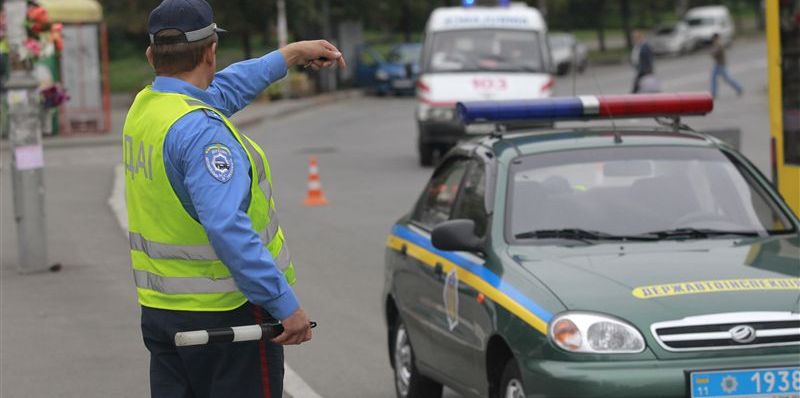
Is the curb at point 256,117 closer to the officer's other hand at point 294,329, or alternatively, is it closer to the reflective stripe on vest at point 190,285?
the reflective stripe on vest at point 190,285

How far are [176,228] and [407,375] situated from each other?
12.7ft

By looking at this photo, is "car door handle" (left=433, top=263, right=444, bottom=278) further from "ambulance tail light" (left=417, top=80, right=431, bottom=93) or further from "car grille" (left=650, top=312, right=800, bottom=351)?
"ambulance tail light" (left=417, top=80, right=431, bottom=93)

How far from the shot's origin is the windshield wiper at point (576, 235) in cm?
696

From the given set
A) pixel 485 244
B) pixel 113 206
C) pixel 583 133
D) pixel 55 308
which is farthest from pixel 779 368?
pixel 113 206

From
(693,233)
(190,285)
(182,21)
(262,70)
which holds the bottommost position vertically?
(693,233)

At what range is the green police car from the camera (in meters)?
5.84

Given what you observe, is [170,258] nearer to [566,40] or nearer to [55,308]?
[55,308]

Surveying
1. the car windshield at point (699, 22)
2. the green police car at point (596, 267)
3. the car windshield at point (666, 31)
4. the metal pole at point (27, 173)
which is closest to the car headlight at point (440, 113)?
the metal pole at point (27, 173)

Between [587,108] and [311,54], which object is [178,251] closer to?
[311,54]

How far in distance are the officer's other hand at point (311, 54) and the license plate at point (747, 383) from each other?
1940 mm

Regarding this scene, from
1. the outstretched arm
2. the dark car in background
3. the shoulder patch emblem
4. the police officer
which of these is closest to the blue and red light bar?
the outstretched arm

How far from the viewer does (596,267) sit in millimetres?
6465

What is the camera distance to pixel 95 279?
12.6 m

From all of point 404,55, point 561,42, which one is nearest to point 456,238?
point 404,55
